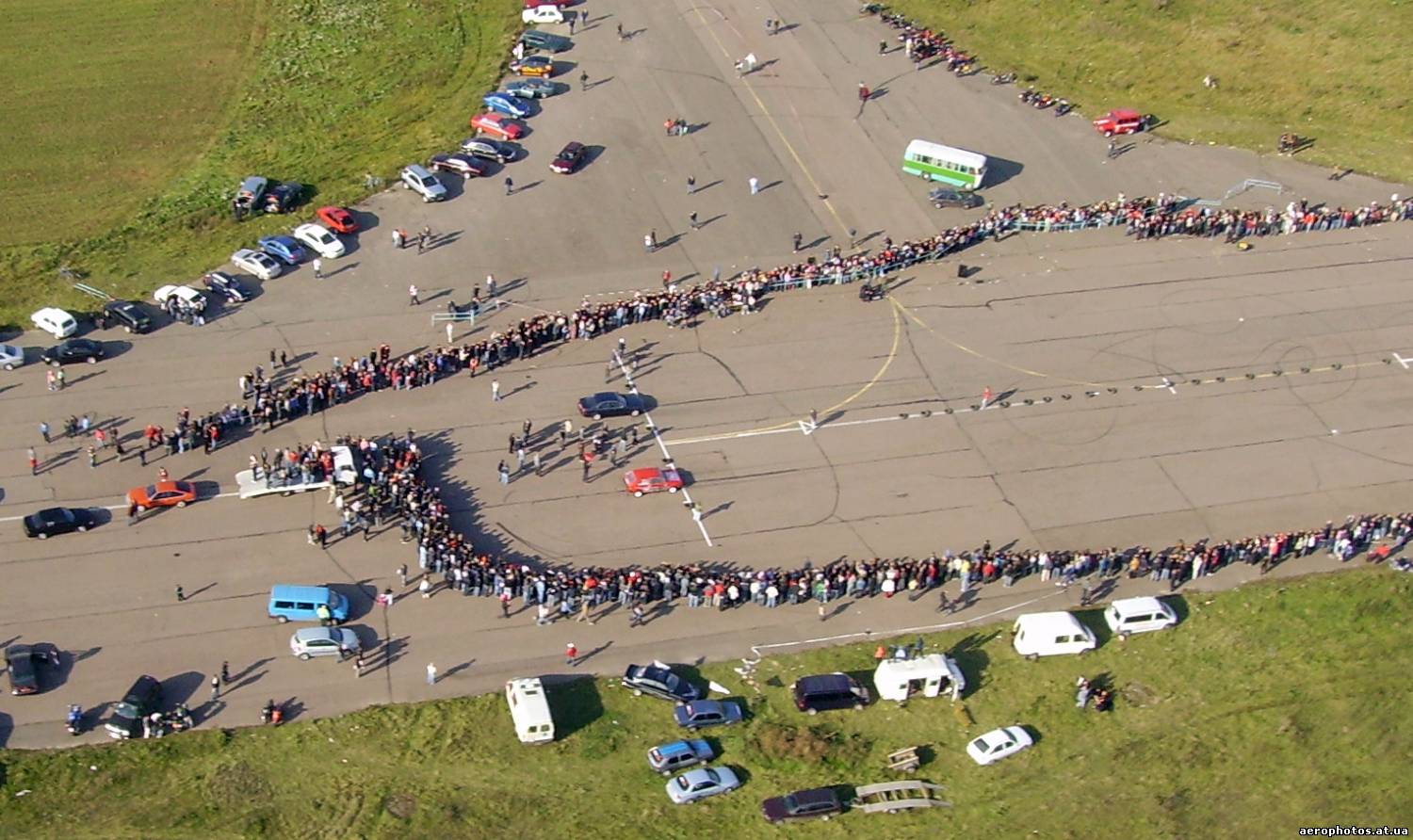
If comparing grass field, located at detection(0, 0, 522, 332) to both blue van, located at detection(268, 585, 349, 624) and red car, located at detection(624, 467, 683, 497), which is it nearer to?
blue van, located at detection(268, 585, 349, 624)

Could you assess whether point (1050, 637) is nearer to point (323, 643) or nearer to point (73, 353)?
point (323, 643)

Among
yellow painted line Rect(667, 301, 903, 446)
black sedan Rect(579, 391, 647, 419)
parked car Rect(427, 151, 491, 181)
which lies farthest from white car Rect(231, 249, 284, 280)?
yellow painted line Rect(667, 301, 903, 446)

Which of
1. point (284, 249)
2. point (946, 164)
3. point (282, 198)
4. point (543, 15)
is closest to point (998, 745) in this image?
point (946, 164)

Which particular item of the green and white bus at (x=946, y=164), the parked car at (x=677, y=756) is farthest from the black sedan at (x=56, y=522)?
the green and white bus at (x=946, y=164)

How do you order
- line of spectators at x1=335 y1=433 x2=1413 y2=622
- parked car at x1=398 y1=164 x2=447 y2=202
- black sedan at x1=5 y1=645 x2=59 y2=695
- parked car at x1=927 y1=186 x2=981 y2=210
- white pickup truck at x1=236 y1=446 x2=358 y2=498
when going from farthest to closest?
parked car at x1=927 y1=186 x2=981 y2=210, parked car at x1=398 y1=164 x2=447 y2=202, white pickup truck at x1=236 y1=446 x2=358 y2=498, line of spectators at x1=335 y1=433 x2=1413 y2=622, black sedan at x1=5 y1=645 x2=59 y2=695

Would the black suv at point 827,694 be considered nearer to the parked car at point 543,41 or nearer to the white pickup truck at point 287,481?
the white pickup truck at point 287,481

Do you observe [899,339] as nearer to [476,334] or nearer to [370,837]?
[476,334]
